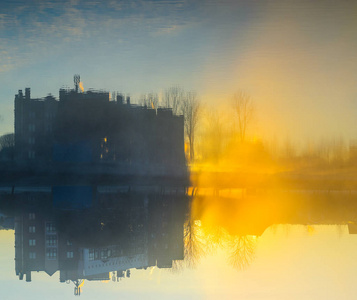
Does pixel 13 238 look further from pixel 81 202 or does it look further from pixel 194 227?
pixel 81 202

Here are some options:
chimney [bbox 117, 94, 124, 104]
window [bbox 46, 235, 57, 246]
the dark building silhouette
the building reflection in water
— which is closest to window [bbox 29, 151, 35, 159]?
the dark building silhouette

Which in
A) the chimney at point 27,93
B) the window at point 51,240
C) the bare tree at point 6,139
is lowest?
the window at point 51,240

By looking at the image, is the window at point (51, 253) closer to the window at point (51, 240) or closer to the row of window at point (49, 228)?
the window at point (51, 240)

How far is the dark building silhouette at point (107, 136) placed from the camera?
101ft

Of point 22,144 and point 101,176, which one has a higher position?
point 22,144

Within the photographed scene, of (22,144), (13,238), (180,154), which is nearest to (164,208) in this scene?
(13,238)

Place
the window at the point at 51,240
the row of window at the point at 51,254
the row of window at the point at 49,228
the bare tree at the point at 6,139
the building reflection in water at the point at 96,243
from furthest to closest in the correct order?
the bare tree at the point at 6,139
the row of window at the point at 49,228
the window at the point at 51,240
the row of window at the point at 51,254
the building reflection in water at the point at 96,243

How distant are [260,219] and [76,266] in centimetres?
597

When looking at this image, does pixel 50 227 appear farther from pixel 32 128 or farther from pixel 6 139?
pixel 6 139

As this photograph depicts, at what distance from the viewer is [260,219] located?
12383mm

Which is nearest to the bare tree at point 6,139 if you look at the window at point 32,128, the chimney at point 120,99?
the window at point 32,128

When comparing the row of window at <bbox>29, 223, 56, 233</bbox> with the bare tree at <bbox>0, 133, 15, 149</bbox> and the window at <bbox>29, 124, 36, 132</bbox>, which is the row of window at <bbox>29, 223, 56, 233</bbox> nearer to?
the window at <bbox>29, 124, 36, 132</bbox>

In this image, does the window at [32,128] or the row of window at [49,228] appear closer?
the row of window at [49,228]

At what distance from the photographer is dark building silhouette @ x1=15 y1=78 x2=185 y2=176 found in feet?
101
